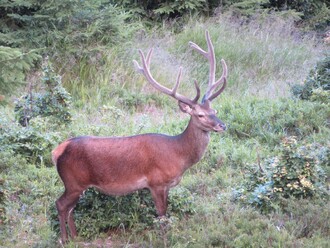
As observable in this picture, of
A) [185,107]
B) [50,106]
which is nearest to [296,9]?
[50,106]

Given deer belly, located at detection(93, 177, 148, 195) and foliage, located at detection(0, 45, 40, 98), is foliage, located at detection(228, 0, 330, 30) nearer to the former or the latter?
foliage, located at detection(0, 45, 40, 98)

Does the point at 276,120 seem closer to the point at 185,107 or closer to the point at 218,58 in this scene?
the point at 185,107

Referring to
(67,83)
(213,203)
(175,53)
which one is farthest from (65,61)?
(213,203)

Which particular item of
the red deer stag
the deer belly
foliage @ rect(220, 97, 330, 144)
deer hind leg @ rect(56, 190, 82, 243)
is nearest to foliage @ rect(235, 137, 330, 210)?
the red deer stag

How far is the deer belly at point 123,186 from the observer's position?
5652mm

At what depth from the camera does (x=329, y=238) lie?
5.57m

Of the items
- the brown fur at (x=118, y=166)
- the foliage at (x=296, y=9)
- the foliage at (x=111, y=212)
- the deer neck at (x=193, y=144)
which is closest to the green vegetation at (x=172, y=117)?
the foliage at (x=111, y=212)

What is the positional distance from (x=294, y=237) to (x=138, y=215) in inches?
→ 59.5

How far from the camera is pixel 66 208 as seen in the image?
5691 mm

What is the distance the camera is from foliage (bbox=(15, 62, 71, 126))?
29.6ft

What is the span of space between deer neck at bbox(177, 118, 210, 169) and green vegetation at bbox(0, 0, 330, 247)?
59 cm

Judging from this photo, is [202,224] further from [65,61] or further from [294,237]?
[65,61]

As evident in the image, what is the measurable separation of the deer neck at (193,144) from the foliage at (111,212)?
1.95 ft

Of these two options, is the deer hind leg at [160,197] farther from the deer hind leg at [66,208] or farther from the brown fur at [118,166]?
the deer hind leg at [66,208]
